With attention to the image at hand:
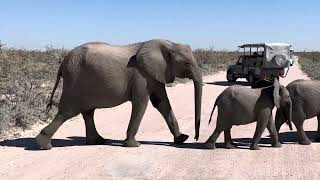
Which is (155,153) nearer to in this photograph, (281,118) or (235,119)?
(235,119)

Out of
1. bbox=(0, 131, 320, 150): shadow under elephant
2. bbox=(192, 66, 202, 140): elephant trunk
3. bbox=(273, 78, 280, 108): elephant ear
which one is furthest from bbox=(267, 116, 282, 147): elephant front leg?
bbox=(192, 66, 202, 140): elephant trunk

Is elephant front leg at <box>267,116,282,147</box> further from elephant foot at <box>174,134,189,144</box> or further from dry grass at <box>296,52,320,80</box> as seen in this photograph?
dry grass at <box>296,52,320,80</box>

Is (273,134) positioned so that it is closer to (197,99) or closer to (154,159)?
(197,99)

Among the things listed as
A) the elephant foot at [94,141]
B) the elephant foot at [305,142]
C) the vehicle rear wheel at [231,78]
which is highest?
the elephant foot at [94,141]

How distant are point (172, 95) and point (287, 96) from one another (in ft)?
32.4

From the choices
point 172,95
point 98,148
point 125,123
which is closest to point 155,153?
point 98,148

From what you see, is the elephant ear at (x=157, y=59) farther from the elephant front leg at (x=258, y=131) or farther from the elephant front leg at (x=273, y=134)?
the elephant front leg at (x=273, y=134)

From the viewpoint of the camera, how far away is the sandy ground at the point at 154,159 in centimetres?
726

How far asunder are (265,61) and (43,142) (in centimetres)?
1700

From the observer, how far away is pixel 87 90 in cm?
916

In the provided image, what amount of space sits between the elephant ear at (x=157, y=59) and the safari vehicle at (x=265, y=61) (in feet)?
46.7

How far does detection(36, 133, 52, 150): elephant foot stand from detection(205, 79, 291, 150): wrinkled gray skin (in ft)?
9.37

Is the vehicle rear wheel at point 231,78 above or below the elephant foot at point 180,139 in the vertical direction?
below

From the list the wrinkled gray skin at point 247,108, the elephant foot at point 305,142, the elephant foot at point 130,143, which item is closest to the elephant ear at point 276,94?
the wrinkled gray skin at point 247,108
